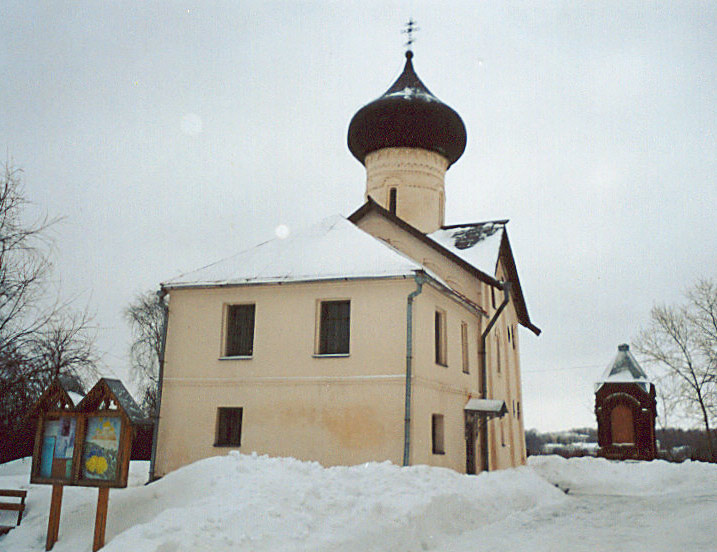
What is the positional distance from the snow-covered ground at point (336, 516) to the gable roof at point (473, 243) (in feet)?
23.0

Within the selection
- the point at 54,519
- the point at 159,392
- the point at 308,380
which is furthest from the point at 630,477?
the point at 54,519

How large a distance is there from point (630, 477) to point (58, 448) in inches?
690

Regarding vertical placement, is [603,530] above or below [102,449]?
below

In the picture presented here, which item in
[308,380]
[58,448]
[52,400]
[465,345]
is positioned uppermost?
[465,345]

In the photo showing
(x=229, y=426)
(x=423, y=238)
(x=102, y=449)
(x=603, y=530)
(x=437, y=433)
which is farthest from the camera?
(x=423, y=238)

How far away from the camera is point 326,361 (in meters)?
14.7

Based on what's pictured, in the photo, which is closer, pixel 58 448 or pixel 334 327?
pixel 58 448

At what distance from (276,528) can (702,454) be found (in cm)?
2881

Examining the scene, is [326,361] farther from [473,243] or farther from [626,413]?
[626,413]

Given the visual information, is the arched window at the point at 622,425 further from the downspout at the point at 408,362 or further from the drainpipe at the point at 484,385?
the downspout at the point at 408,362

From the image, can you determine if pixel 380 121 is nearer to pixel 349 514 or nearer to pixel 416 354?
pixel 416 354

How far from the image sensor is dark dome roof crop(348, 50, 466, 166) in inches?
875

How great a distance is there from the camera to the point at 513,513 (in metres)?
12.4

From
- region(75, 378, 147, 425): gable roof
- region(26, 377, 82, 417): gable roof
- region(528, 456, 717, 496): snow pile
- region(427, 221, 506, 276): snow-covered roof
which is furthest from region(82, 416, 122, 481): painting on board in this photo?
region(528, 456, 717, 496): snow pile
